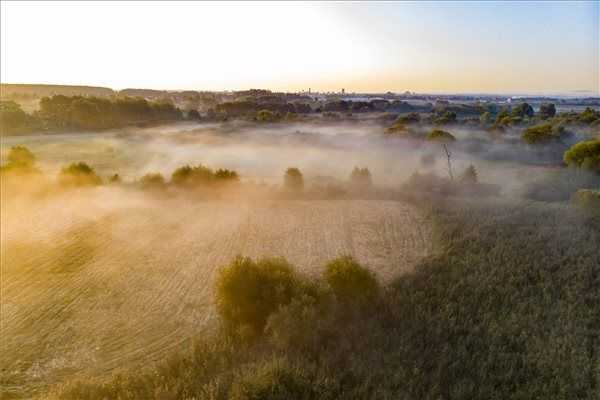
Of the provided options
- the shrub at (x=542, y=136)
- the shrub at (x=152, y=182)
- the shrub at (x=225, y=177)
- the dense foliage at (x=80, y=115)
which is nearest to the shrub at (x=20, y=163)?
the shrub at (x=152, y=182)

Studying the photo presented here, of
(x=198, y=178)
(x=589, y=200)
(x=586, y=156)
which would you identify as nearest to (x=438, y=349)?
(x=589, y=200)

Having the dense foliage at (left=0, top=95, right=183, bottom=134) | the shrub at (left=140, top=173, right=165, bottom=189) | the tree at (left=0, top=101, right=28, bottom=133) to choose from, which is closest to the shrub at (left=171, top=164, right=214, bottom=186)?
the shrub at (left=140, top=173, right=165, bottom=189)

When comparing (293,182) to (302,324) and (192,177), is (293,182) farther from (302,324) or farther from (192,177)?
(302,324)

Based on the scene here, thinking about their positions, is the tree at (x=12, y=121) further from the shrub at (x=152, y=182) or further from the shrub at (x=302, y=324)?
the shrub at (x=302, y=324)

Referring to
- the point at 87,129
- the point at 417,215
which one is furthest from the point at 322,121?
the point at 417,215

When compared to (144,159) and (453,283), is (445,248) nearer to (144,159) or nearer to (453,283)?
(453,283)
